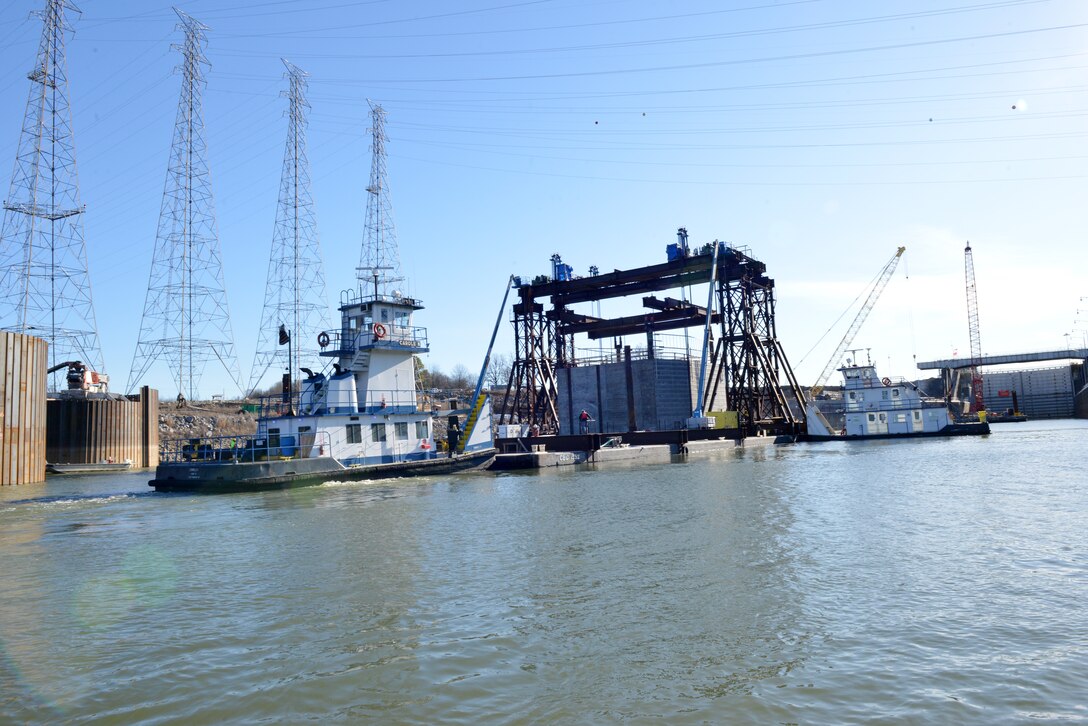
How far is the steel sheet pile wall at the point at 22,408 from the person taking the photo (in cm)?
2925

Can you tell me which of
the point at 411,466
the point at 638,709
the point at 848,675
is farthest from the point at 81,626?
the point at 411,466

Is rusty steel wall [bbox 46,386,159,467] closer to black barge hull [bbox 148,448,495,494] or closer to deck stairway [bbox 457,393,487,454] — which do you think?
black barge hull [bbox 148,448,495,494]

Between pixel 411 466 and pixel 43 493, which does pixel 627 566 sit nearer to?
pixel 411 466

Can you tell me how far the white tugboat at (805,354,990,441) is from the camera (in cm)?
5062

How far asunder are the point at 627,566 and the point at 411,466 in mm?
19260

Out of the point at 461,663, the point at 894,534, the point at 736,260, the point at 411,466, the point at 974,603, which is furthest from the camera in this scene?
the point at 736,260

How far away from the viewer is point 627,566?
11.4m

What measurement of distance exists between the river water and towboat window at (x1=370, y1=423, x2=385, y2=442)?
10791 millimetres

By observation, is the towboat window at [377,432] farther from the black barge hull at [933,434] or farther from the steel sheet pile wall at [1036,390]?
the steel sheet pile wall at [1036,390]

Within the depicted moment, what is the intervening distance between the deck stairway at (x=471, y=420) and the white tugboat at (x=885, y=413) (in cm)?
2963

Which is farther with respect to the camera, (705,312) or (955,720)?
(705,312)

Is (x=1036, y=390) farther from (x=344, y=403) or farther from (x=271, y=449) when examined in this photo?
(x=271, y=449)

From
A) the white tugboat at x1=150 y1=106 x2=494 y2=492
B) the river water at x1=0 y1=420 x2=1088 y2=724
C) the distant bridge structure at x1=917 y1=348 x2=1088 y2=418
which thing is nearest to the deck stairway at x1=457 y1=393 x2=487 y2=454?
the white tugboat at x1=150 y1=106 x2=494 y2=492

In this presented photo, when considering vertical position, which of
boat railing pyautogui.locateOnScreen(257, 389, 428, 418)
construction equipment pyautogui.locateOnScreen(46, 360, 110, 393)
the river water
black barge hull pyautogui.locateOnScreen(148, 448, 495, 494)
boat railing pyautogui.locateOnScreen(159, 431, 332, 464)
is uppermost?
construction equipment pyautogui.locateOnScreen(46, 360, 110, 393)
